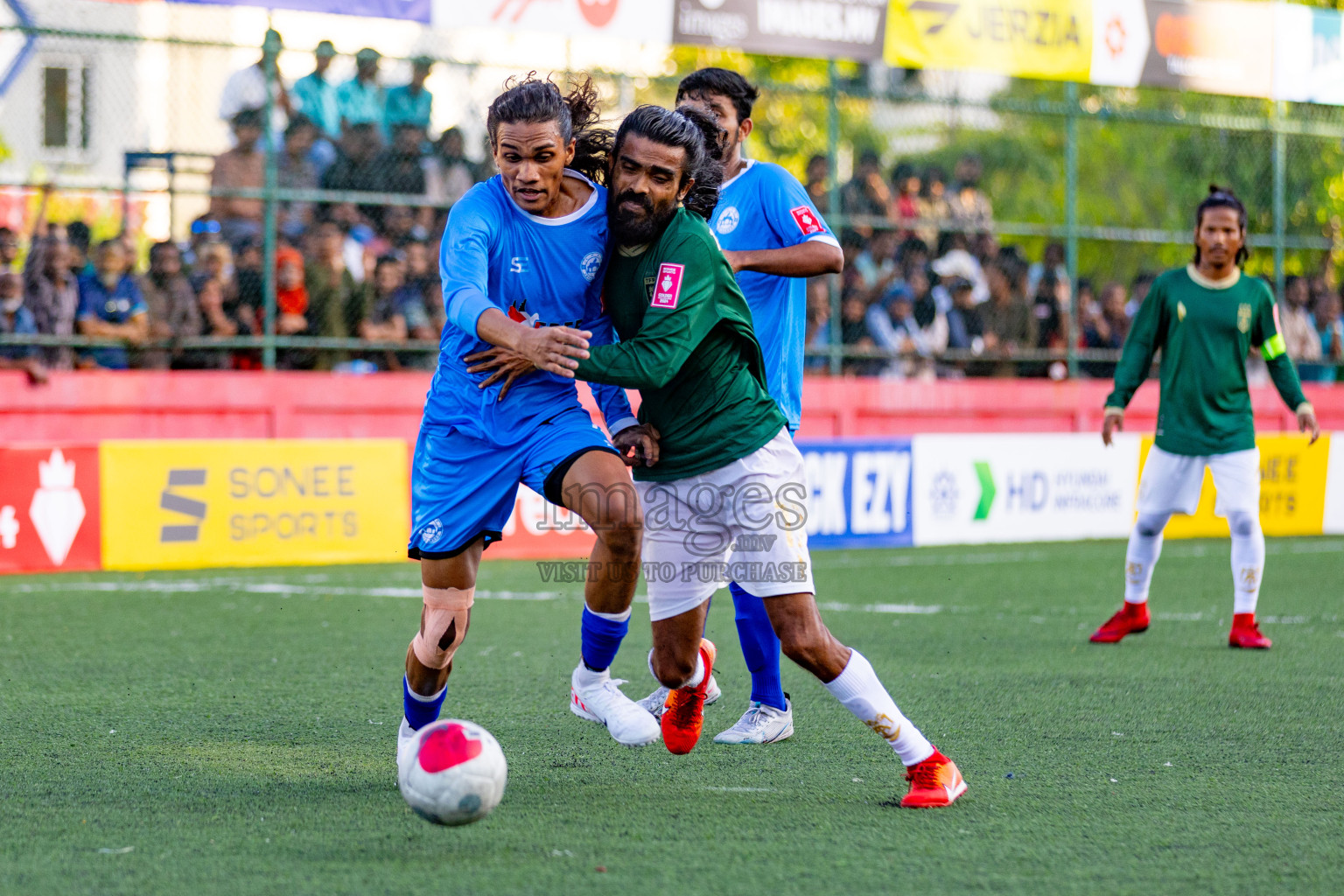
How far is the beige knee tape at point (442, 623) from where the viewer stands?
4500 mm

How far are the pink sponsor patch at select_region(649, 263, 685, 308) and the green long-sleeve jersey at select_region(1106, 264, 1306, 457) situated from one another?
4118 millimetres

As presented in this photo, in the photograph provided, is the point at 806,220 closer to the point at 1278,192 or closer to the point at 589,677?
Answer: the point at 589,677

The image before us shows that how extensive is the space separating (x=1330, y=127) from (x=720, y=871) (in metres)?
16.7

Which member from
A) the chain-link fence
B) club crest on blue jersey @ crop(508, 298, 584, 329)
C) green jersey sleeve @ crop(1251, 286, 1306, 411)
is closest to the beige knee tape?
club crest on blue jersey @ crop(508, 298, 584, 329)

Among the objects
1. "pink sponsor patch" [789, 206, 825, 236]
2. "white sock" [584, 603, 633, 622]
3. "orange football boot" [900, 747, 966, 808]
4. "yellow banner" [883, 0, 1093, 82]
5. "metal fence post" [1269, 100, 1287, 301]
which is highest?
"yellow banner" [883, 0, 1093, 82]

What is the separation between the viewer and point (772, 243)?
5.38 metres

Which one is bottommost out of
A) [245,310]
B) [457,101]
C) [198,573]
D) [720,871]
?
[198,573]

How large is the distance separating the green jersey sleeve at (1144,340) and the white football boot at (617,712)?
3.98 meters

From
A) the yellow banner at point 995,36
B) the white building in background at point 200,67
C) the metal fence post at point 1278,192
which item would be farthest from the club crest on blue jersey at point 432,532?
the metal fence post at point 1278,192

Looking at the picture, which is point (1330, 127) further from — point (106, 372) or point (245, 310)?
point (106, 372)

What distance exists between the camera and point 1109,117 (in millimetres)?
16156

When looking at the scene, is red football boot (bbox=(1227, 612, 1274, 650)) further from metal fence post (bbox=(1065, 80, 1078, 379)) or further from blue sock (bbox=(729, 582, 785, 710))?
metal fence post (bbox=(1065, 80, 1078, 379))

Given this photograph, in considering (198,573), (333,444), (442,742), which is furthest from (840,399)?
(442,742)

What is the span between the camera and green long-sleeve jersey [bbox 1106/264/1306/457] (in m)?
7.73
